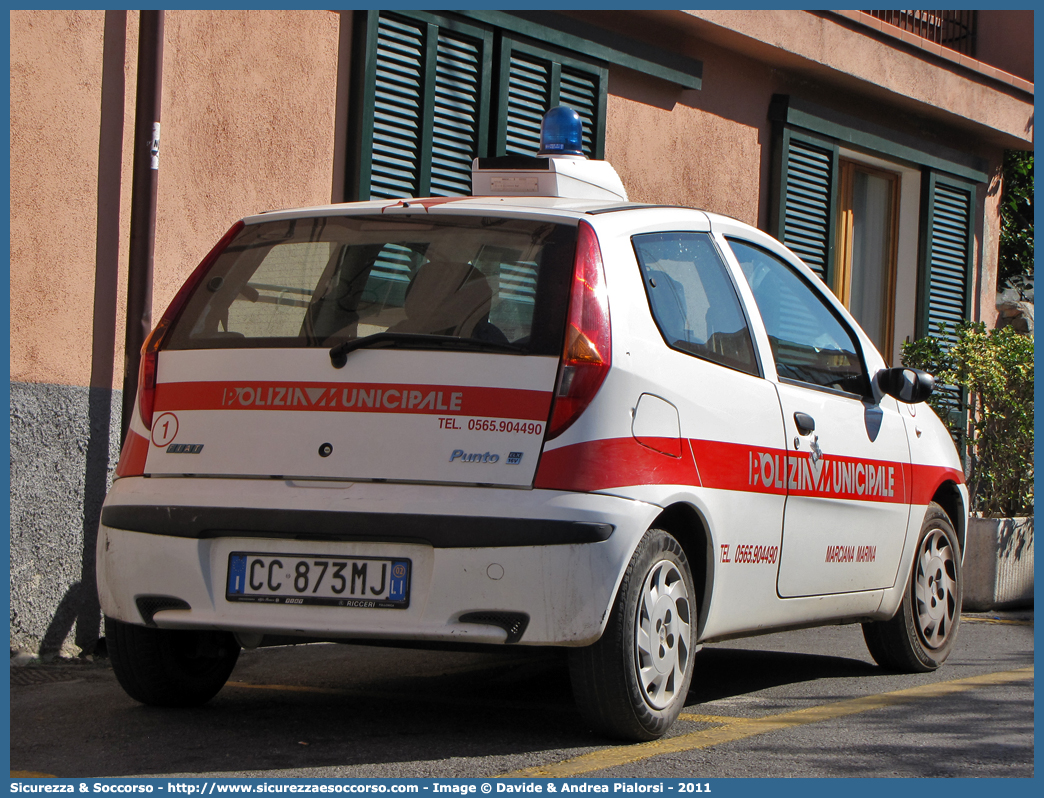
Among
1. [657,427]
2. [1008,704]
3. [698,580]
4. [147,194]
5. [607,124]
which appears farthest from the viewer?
[607,124]

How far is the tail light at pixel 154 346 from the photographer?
4.51 meters

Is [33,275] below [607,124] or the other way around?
below

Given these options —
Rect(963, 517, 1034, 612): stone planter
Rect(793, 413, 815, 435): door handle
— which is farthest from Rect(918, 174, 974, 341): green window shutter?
Rect(793, 413, 815, 435): door handle

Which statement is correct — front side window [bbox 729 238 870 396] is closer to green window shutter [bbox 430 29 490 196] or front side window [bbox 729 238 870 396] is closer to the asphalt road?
the asphalt road

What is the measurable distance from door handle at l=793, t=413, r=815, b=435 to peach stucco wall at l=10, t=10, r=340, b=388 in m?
3.22

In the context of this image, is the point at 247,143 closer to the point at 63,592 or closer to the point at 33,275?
the point at 33,275

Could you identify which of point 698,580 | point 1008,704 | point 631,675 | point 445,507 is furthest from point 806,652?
point 445,507

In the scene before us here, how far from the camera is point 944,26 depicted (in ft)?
49.2

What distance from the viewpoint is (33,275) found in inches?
250

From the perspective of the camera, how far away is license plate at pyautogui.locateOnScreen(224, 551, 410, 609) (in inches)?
Answer: 159

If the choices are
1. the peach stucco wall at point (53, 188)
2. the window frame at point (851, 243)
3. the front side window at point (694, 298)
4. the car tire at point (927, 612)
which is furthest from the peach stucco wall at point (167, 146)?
the window frame at point (851, 243)

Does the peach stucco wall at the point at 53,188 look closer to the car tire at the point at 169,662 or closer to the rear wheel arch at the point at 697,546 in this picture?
the car tire at the point at 169,662

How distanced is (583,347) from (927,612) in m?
2.80

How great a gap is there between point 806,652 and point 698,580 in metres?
2.40
